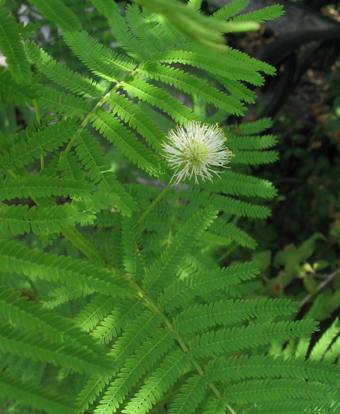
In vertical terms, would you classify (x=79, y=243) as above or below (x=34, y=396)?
above

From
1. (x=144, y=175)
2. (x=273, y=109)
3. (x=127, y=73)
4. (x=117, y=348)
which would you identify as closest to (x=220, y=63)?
(x=127, y=73)

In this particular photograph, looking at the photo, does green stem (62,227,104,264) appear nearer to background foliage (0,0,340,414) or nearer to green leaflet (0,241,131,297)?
background foliage (0,0,340,414)

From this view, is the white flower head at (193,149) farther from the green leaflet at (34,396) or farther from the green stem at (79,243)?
the green leaflet at (34,396)

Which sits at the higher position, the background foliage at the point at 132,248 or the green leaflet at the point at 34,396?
the background foliage at the point at 132,248

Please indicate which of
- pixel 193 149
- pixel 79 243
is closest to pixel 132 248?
pixel 79 243

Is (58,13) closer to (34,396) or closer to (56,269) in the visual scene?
(56,269)

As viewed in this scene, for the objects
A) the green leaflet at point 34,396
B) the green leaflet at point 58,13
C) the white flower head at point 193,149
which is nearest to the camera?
the green leaflet at point 34,396

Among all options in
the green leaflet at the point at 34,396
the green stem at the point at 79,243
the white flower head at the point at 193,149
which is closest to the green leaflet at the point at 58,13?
the white flower head at the point at 193,149

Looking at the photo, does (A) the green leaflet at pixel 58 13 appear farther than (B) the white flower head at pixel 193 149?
No

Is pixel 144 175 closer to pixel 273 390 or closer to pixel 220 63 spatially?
pixel 220 63

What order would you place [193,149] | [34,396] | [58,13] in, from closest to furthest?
1. [34,396]
2. [58,13]
3. [193,149]
